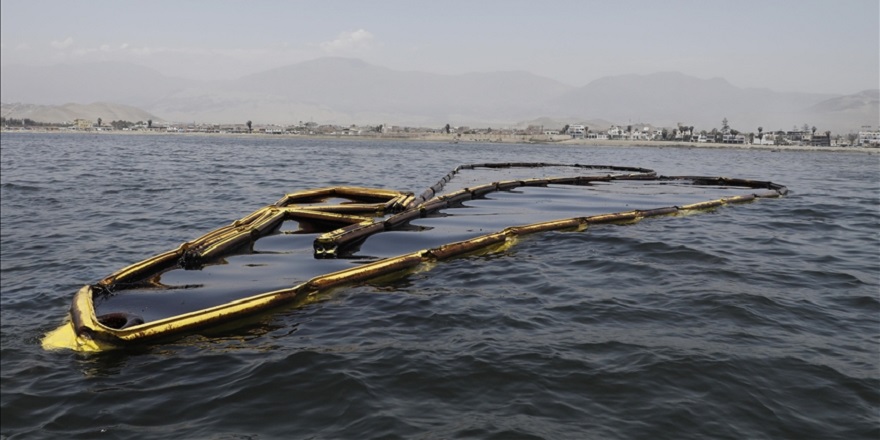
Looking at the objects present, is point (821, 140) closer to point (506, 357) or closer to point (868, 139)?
point (868, 139)

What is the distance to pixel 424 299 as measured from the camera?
1010cm

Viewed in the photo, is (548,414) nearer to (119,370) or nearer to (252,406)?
(252,406)

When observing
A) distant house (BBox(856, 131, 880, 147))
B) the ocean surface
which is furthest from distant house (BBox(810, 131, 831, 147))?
the ocean surface

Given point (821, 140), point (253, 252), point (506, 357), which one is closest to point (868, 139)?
point (821, 140)

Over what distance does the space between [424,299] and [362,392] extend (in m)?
3.64

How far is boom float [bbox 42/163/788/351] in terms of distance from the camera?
8062 mm

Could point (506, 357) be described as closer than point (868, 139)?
Yes

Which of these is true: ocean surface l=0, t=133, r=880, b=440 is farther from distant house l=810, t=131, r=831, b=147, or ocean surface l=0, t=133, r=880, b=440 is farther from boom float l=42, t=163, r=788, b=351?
distant house l=810, t=131, r=831, b=147

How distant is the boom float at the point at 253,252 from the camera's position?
806cm

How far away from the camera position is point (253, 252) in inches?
502

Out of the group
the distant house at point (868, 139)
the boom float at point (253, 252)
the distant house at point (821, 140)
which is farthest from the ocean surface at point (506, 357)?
the distant house at point (868, 139)

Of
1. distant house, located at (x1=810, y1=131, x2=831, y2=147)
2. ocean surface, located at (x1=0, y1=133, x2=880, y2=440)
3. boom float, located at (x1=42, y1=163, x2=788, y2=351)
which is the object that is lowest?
ocean surface, located at (x1=0, y1=133, x2=880, y2=440)

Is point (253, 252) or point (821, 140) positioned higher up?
point (821, 140)

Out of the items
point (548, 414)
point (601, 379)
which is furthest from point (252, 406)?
point (601, 379)
